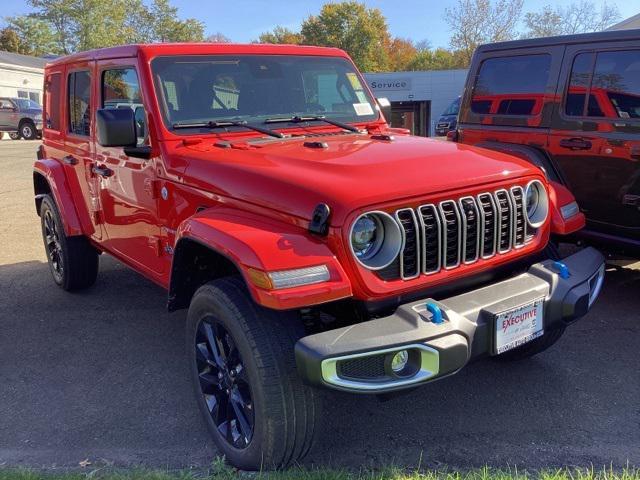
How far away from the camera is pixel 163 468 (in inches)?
115

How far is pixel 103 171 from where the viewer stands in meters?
4.24

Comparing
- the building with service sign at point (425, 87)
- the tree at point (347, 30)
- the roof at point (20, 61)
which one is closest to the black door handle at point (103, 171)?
the building with service sign at point (425, 87)

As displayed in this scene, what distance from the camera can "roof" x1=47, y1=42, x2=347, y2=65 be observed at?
149 inches

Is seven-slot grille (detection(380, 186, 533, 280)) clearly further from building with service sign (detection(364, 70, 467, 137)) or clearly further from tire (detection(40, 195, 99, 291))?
building with service sign (detection(364, 70, 467, 137))

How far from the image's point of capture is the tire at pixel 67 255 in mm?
5199

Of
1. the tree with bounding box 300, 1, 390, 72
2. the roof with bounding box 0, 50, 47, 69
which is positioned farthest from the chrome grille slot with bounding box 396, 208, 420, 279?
the tree with bounding box 300, 1, 390, 72

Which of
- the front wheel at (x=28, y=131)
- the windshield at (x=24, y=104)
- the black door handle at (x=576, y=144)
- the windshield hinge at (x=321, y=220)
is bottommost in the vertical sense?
the windshield hinge at (x=321, y=220)

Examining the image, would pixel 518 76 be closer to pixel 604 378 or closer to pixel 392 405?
pixel 604 378

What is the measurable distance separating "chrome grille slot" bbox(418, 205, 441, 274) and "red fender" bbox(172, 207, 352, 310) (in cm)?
44

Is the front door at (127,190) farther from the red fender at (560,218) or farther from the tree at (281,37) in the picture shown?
the tree at (281,37)

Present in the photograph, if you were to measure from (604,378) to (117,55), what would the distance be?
3684mm

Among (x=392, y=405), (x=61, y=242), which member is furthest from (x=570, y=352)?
(x=61, y=242)

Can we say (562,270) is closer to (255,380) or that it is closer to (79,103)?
(255,380)

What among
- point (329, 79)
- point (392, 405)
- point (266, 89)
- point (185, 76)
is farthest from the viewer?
point (329, 79)
